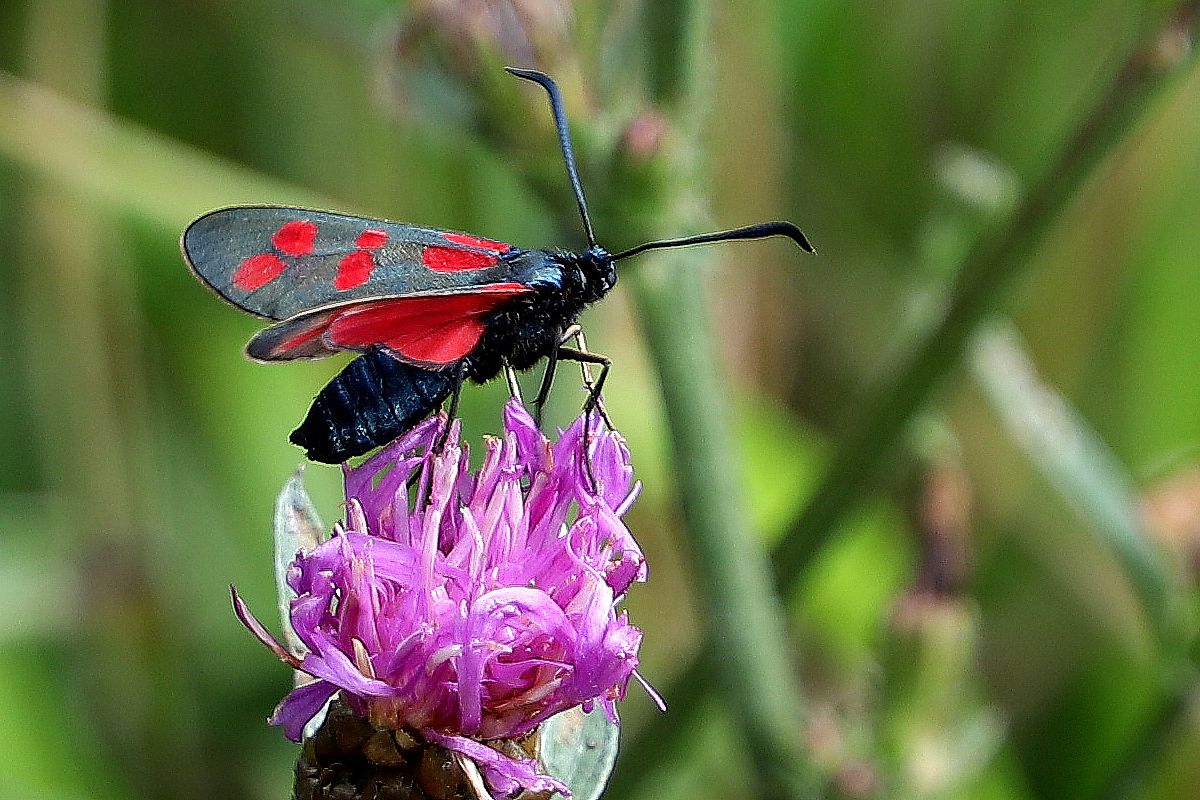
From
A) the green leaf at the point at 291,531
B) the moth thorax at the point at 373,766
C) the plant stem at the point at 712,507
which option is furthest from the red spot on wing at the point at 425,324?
the plant stem at the point at 712,507

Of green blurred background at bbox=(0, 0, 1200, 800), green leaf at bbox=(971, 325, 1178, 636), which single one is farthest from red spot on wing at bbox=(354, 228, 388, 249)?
green leaf at bbox=(971, 325, 1178, 636)

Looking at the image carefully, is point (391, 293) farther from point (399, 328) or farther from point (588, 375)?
point (588, 375)

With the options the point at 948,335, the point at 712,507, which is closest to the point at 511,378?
the point at 712,507

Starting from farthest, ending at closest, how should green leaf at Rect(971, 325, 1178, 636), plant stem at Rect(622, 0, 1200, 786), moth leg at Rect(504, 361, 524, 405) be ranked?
green leaf at Rect(971, 325, 1178, 636), plant stem at Rect(622, 0, 1200, 786), moth leg at Rect(504, 361, 524, 405)

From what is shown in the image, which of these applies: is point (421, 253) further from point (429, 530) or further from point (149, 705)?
point (149, 705)

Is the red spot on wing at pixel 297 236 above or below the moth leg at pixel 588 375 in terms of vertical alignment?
above

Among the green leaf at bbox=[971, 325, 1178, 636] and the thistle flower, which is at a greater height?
the thistle flower

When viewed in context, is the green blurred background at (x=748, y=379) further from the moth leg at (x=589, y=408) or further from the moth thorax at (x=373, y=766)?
the moth thorax at (x=373, y=766)

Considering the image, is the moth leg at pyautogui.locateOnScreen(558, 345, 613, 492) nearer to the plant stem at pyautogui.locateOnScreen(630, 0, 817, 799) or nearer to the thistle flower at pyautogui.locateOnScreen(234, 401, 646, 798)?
the thistle flower at pyautogui.locateOnScreen(234, 401, 646, 798)
